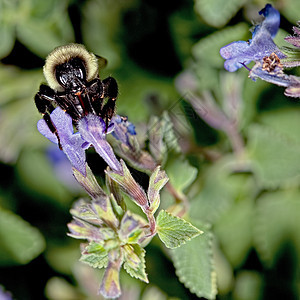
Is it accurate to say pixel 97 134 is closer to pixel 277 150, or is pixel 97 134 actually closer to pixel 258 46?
pixel 258 46

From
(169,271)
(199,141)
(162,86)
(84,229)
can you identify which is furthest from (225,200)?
(84,229)

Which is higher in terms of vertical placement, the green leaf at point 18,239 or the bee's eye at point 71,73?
the bee's eye at point 71,73

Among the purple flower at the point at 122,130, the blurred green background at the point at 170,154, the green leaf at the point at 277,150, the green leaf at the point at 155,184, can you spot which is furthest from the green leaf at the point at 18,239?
the green leaf at the point at 155,184

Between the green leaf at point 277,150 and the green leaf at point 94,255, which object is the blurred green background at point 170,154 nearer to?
the green leaf at point 277,150

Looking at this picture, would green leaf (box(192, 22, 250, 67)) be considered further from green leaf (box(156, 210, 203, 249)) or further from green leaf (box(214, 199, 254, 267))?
green leaf (box(156, 210, 203, 249))

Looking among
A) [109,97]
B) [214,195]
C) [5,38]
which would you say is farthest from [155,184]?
[5,38]

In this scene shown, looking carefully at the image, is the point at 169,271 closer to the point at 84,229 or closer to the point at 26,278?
the point at 26,278

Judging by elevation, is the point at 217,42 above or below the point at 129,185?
below
